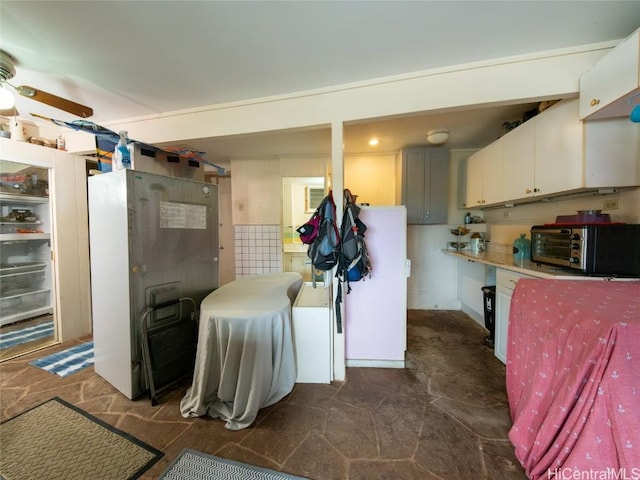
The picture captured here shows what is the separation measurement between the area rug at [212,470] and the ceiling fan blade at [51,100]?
2.41 m

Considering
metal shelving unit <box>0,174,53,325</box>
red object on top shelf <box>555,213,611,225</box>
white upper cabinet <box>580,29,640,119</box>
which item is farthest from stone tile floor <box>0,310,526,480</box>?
white upper cabinet <box>580,29,640,119</box>

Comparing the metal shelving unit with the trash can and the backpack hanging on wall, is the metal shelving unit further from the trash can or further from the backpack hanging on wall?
the trash can

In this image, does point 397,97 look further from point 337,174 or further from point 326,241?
point 326,241

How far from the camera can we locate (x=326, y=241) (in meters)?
1.86

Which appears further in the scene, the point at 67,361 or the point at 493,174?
the point at 493,174

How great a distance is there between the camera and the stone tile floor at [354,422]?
1.32 meters

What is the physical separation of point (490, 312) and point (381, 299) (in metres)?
1.37

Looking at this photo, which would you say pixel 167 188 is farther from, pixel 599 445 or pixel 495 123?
pixel 495 123

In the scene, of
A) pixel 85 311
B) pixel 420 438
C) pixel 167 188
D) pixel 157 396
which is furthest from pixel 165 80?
pixel 420 438

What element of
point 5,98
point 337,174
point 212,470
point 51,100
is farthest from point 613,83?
point 5,98

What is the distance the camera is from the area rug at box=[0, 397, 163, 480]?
1281 mm

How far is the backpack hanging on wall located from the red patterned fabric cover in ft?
3.50

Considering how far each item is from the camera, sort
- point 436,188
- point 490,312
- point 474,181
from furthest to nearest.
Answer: point 436,188 → point 474,181 → point 490,312

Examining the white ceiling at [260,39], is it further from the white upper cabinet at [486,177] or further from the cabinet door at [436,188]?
the cabinet door at [436,188]
